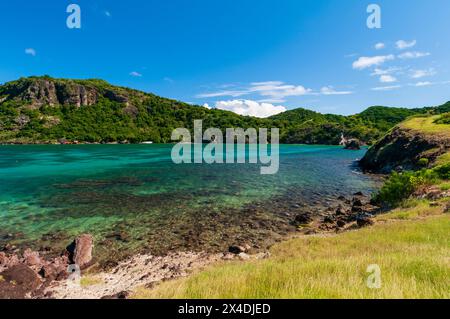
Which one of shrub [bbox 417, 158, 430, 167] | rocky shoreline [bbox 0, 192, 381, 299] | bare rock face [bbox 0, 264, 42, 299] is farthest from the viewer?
shrub [bbox 417, 158, 430, 167]

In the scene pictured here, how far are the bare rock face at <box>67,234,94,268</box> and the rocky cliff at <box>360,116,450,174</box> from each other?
39343mm

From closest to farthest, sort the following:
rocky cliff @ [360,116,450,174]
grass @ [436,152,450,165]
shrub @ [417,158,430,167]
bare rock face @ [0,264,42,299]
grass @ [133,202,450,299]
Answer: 1. grass @ [133,202,450,299]
2. bare rock face @ [0,264,42,299]
3. grass @ [436,152,450,165]
4. shrub @ [417,158,430,167]
5. rocky cliff @ [360,116,450,174]

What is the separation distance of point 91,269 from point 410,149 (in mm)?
48900

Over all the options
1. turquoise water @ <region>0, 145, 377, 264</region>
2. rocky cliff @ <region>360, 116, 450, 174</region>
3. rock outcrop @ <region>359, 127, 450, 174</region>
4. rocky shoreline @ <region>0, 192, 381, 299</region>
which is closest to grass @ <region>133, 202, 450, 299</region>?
rocky shoreline @ <region>0, 192, 381, 299</region>

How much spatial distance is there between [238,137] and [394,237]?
18339 centimetres

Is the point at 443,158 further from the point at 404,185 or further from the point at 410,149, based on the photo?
the point at 404,185

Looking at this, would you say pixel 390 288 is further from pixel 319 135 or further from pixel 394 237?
pixel 319 135

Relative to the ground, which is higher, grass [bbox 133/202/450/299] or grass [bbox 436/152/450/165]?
grass [bbox 436/152/450/165]

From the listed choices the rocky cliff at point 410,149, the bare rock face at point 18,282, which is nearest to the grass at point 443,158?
the rocky cliff at point 410,149

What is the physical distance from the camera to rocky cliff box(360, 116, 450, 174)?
35.3 meters

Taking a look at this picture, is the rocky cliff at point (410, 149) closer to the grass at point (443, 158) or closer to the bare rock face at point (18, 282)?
the grass at point (443, 158)

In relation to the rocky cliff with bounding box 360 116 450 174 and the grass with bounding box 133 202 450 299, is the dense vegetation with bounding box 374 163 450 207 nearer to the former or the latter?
the rocky cliff with bounding box 360 116 450 174

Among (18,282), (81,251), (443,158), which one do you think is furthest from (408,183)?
(18,282)

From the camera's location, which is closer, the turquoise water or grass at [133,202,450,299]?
grass at [133,202,450,299]
